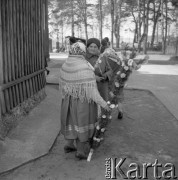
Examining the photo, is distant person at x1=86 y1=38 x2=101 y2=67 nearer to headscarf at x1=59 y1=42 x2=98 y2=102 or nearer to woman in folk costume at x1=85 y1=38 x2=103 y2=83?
woman in folk costume at x1=85 y1=38 x2=103 y2=83

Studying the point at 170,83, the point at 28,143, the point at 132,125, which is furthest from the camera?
the point at 170,83

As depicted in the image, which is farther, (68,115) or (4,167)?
(68,115)

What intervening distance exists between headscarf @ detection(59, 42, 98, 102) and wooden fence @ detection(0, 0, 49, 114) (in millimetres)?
1304

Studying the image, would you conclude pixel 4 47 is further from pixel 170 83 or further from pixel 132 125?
pixel 170 83

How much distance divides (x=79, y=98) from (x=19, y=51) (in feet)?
6.43

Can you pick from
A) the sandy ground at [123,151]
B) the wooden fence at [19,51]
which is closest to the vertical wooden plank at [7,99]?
the wooden fence at [19,51]

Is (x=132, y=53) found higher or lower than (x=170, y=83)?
higher

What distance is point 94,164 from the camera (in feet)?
13.0

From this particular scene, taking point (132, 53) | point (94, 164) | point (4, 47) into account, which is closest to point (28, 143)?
Answer: point (94, 164)

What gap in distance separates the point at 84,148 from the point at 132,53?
1508mm

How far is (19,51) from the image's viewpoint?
17.2 ft

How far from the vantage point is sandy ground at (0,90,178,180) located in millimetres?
3668

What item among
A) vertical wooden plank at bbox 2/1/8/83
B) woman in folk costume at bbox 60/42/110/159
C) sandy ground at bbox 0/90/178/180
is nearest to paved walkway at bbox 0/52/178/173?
sandy ground at bbox 0/90/178/180

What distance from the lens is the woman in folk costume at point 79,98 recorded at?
12.4ft
